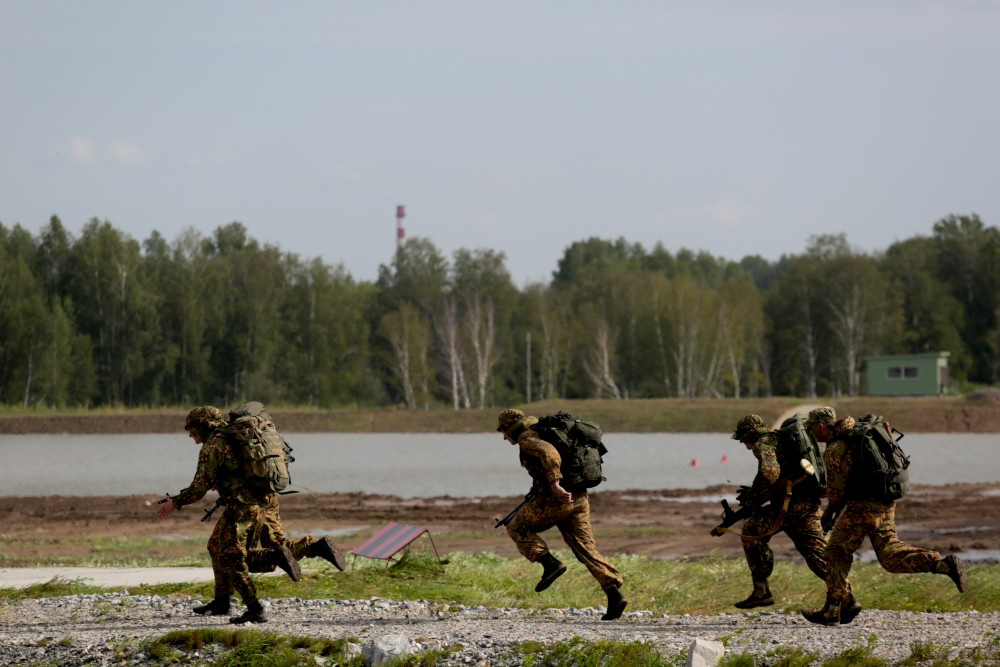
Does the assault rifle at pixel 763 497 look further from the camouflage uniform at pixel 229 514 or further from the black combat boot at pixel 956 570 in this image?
the camouflage uniform at pixel 229 514

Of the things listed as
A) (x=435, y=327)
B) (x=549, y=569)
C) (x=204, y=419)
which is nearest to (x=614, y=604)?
(x=549, y=569)

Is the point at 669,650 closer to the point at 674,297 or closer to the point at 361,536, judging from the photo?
the point at 361,536

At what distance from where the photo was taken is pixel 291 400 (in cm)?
8569

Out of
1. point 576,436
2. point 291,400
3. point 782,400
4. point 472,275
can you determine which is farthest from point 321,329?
point 576,436

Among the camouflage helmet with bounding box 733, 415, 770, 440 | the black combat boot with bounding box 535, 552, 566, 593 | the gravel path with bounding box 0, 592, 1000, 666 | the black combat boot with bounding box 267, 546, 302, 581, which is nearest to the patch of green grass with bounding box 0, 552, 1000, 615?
the gravel path with bounding box 0, 592, 1000, 666

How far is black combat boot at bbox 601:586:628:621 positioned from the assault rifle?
94 cm

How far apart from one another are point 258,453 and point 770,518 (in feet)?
13.8

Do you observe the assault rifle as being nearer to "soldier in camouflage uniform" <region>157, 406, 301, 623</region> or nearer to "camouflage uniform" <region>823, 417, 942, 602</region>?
"camouflage uniform" <region>823, 417, 942, 602</region>

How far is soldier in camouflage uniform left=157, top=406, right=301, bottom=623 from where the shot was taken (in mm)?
11078

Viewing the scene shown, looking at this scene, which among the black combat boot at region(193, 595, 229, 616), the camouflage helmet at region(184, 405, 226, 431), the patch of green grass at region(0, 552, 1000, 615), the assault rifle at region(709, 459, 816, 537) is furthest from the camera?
the patch of green grass at region(0, 552, 1000, 615)

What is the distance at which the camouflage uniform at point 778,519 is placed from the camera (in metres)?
11.4

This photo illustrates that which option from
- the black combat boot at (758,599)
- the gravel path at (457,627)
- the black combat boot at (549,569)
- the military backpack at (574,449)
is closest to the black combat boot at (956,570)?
the gravel path at (457,627)

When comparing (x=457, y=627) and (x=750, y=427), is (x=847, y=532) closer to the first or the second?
(x=750, y=427)

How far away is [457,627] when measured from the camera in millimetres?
10930
